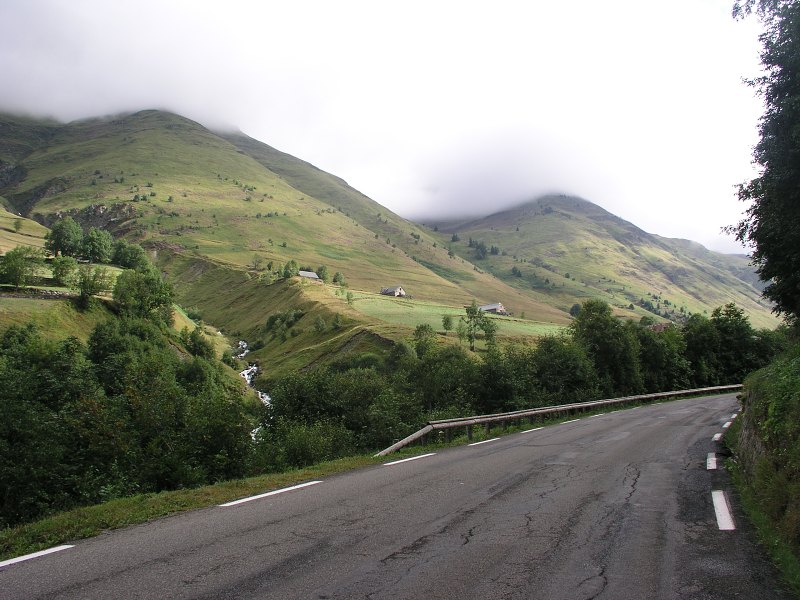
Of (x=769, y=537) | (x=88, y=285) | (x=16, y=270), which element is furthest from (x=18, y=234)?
(x=769, y=537)

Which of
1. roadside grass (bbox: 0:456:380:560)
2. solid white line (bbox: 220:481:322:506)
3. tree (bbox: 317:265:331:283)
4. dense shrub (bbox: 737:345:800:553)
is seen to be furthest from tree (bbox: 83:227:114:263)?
dense shrub (bbox: 737:345:800:553)

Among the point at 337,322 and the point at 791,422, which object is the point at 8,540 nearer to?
the point at 791,422

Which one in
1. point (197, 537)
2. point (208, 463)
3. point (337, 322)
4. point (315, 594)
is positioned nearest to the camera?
point (315, 594)

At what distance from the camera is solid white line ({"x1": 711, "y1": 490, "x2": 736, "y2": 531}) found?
777cm

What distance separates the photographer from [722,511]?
8.54 metres

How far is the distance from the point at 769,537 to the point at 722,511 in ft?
5.21

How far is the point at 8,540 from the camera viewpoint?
7164mm

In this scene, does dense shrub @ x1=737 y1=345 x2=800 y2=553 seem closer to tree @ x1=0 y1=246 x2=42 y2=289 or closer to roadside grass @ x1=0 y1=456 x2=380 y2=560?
roadside grass @ x1=0 y1=456 x2=380 y2=560

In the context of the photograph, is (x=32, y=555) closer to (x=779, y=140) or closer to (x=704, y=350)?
(x=779, y=140)

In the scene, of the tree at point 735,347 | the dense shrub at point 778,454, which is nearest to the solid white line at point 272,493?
the dense shrub at point 778,454

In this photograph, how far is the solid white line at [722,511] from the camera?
7.77 m

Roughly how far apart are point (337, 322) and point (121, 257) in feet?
250

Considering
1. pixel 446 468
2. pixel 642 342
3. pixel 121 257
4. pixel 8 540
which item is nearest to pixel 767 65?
pixel 446 468

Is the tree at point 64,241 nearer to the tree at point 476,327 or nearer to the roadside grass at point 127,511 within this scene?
the tree at point 476,327
